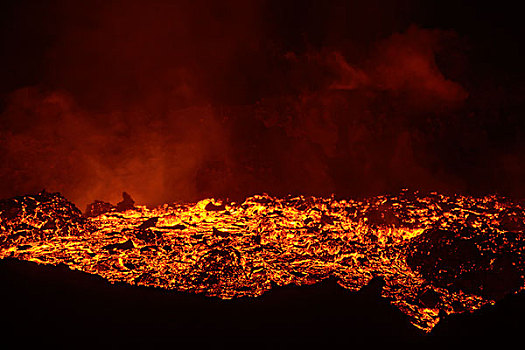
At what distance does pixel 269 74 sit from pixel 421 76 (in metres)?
1.90

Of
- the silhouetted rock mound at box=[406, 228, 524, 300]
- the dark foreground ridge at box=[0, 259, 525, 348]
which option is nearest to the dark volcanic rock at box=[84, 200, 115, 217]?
the dark foreground ridge at box=[0, 259, 525, 348]

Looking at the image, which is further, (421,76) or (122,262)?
(421,76)

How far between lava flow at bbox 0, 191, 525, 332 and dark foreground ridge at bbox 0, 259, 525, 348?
138 mm

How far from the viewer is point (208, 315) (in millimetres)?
3041

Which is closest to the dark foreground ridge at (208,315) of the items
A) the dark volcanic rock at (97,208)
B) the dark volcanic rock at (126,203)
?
the dark volcanic rock at (97,208)

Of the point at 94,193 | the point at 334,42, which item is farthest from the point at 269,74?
the point at 94,193

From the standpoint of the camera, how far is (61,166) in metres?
5.45

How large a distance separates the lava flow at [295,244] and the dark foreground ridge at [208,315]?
0.14 meters

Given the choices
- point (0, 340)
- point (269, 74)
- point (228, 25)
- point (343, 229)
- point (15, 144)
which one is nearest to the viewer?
point (0, 340)

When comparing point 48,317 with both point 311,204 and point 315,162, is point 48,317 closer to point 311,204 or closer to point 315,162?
point 311,204

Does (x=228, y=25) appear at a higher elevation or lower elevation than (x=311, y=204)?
higher

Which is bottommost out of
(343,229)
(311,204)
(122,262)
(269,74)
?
(122,262)

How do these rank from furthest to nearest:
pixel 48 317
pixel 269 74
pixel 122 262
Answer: pixel 269 74
pixel 122 262
pixel 48 317

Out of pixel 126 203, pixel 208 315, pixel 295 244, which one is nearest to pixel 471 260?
pixel 295 244
